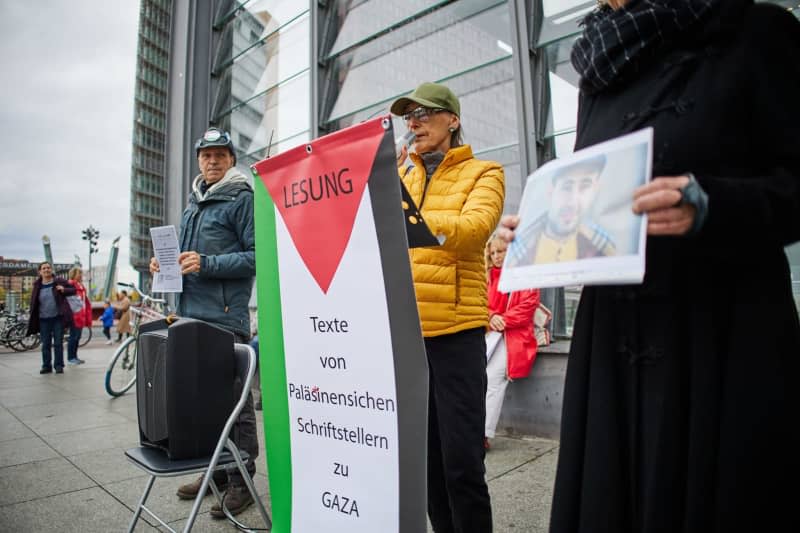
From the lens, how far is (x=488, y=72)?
5691 mm

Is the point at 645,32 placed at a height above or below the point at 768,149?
above

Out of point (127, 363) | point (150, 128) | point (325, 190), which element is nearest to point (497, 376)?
point (325, 190)

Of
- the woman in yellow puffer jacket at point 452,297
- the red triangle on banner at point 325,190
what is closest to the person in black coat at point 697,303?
the red triangle on banner at point 325,190

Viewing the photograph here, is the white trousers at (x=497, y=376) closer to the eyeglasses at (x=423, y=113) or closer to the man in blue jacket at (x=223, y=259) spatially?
the man in blue jacket at (x=223, y=259)

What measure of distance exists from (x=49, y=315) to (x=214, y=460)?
905 centimetres

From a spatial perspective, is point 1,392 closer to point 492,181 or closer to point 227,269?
point 227,269

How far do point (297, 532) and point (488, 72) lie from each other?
4911mm

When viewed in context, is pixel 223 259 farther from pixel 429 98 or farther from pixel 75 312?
pixel 75 312

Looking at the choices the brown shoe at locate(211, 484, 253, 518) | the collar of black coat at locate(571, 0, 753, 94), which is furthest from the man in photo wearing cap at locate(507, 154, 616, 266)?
the brown shoe at locate(211, 484, 253, 518)

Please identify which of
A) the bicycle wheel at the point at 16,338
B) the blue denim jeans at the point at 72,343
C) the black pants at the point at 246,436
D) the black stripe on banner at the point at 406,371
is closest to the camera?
the black stripe on banner at the point at 406,371

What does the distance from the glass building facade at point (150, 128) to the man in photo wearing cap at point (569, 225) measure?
30.1 feet

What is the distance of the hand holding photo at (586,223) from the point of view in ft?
3.17

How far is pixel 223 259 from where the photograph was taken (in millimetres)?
3215

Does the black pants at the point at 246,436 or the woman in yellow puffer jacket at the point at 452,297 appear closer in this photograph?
the woman in yellow puffer jacket at the point at 452,297
